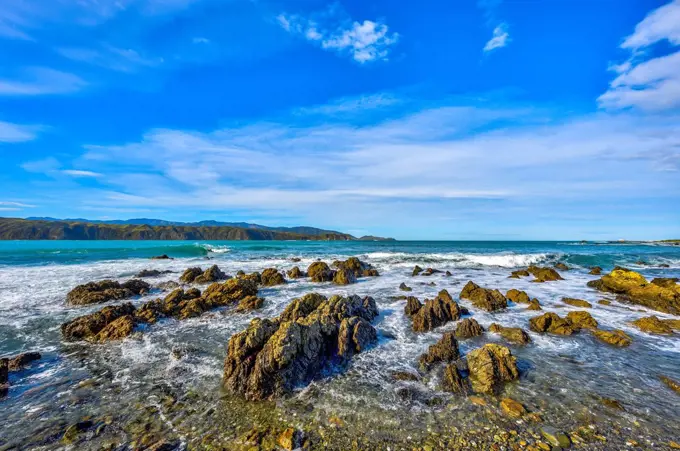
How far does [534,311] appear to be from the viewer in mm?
14430

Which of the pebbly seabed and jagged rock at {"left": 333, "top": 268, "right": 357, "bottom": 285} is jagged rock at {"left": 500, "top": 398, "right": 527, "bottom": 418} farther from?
jagged rock at {"left": 333, "top": 268, "right": 357, "bottom": 285}

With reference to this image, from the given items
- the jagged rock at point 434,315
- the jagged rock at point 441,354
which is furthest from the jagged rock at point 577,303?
the jagged rock at point 441,354

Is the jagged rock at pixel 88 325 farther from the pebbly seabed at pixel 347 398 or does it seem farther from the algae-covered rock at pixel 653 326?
the algae-covered rock at pixel 653 326

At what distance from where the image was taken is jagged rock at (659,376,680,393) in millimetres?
7310

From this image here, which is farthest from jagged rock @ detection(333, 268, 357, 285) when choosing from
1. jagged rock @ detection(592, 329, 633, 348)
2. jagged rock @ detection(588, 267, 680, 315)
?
jagged rock @ detection(588, 267, 680, 315)

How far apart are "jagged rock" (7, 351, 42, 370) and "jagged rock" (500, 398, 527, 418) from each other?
1230 centimetres

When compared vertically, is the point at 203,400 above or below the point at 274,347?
below

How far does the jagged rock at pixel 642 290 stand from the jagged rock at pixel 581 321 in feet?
20.3

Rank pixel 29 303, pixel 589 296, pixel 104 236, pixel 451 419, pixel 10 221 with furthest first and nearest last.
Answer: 1. pixel 10 221
2. pixel 104 236
3. pixel 589 296
4. pixel 29 303
5. pixel 451 419

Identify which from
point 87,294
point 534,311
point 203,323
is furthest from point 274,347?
point 87,294

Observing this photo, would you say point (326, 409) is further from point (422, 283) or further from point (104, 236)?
point (104, 236)

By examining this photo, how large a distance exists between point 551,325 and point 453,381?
6.89m

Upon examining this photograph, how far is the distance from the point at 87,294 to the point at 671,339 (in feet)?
85.0

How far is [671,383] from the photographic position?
7539mm
